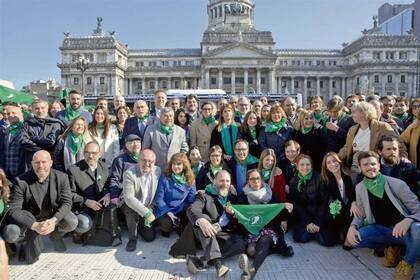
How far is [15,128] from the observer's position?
7.22 metres

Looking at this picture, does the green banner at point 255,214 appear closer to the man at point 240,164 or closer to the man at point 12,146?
the man at point 240,164

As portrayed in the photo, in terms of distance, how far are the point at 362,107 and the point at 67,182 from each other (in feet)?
16.3

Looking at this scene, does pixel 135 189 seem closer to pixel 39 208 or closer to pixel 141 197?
pixel 141 197

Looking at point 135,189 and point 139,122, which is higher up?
point 139,122

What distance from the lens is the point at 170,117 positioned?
24.0 ft

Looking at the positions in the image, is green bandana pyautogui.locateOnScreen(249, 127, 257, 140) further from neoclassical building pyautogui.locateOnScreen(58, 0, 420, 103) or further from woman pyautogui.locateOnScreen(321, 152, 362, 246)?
neoclassical building pyautogui.locateOnScreen(58, 0, 420, 103)

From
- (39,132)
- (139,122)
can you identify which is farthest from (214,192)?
(39,132)

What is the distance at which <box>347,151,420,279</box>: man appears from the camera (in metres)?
5.17

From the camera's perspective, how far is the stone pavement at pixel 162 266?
16.7ft

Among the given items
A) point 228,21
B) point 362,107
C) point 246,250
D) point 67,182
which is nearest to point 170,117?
point 67,182

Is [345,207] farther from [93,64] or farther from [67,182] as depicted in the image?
[93,64]

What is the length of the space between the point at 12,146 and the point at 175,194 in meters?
3.28

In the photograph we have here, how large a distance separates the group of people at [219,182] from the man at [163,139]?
2 centimetres

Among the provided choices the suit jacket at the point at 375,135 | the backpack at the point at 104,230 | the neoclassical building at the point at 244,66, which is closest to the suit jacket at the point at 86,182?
the backpack at the point at 104,230
